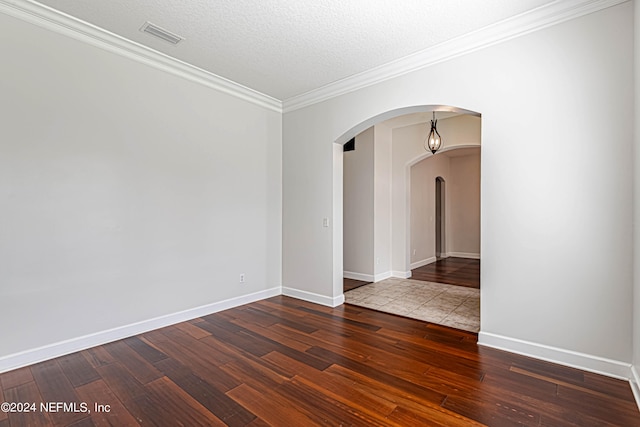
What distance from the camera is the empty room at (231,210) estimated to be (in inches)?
86.5

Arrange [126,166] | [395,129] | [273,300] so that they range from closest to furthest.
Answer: [126,166] → [273,300] → [395,129]

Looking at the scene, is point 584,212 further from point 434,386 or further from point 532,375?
point 434,386

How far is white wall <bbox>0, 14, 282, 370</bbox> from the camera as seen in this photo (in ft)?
8.39

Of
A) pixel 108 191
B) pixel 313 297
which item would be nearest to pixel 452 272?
pixel 313 297

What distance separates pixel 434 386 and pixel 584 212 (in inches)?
73.9

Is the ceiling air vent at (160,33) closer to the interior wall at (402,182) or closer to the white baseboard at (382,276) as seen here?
the interior wall at (402,182)

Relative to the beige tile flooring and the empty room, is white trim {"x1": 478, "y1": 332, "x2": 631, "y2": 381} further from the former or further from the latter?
the beige tile flooring

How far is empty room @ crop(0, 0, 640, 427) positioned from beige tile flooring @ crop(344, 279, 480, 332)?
8cm

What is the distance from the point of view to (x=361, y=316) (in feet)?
12.5

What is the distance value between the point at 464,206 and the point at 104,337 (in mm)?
9279

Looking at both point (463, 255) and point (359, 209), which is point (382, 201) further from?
point (463, 255)

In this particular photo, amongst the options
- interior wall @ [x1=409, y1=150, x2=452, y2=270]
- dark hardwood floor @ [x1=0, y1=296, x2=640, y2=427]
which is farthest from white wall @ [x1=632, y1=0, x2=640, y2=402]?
interior wall @ [x1=409, y1=150, x2=452, y2=270]

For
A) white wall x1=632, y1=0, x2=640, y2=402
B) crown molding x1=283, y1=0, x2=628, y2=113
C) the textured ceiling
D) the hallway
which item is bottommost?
the hallway

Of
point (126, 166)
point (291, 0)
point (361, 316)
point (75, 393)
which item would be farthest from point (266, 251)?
point (291, 0)
